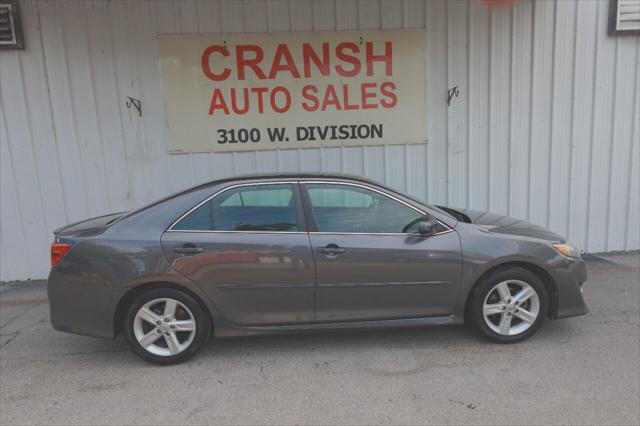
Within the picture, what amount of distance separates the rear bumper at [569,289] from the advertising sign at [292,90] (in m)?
2.89

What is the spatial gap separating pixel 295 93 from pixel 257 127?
678mm

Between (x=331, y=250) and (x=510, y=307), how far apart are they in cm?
159

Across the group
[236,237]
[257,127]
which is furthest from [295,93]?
[236,237]

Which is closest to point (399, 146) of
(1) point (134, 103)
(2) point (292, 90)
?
(2) point (292, 90)

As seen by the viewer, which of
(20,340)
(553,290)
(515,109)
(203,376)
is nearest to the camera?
(203,376)

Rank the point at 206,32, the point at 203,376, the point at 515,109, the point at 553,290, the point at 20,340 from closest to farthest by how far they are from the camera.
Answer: the point at 203,376 → the point at 553,290 → the point at 20,340 → the point at 206,32 → the point at 515,109

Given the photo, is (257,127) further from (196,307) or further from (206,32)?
(196,307)

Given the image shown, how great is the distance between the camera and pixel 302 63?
228 inches

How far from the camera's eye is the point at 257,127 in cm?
588

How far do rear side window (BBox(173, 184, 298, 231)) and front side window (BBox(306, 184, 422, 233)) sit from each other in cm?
23

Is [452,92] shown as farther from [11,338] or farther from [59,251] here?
[11,338]

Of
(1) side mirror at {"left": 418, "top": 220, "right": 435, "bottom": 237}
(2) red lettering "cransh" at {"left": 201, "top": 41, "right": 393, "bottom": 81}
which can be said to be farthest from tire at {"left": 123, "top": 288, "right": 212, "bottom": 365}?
(2) red lettering "cransh" at {"left": 201, "top": 41, "right": 393, "bottom": 81}

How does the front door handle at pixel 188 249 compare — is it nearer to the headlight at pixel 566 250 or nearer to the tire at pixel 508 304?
the tire at pixel 508 304

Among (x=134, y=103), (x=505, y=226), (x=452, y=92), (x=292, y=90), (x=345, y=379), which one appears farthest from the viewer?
(x=452, y=92)
